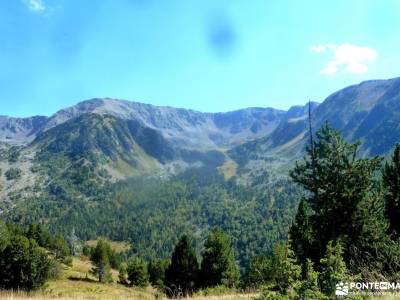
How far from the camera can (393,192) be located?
127 feet

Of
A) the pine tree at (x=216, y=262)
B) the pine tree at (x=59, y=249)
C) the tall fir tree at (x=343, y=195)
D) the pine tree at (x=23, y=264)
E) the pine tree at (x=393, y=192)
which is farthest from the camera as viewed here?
the pine tree at (x=59, y=249)

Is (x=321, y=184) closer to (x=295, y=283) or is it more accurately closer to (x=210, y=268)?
(x=295, y=283)

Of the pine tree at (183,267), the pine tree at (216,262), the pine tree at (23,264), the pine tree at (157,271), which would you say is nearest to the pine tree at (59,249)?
the pine tree at (157,271)

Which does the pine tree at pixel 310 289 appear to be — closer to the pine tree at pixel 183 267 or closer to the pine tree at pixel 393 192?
the pine tree at pixel 393 192

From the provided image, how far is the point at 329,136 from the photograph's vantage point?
34188 mm

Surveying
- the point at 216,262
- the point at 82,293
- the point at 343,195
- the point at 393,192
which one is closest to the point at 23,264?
the point at 216,262

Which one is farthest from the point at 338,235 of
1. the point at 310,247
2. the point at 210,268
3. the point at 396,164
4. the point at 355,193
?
the point at 210,268

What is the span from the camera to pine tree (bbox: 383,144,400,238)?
38469 millimetres

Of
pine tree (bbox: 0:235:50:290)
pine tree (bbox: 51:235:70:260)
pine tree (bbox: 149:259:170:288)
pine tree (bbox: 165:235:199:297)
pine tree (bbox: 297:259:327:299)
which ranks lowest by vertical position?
pine tree (bbox: 149:259:170:288)

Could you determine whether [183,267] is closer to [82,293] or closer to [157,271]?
[82,293]

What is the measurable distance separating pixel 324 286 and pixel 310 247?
31.7m

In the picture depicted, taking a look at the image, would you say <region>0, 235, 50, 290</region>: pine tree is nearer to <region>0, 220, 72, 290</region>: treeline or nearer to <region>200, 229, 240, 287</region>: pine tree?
<region>0, 220, 72, 290</region>: treeline

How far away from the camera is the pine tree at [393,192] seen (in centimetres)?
3847

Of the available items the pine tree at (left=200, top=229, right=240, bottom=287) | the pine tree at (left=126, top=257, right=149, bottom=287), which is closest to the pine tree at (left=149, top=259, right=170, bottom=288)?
the pine tree at (left=126, top=257, right=149, bottom=287)
